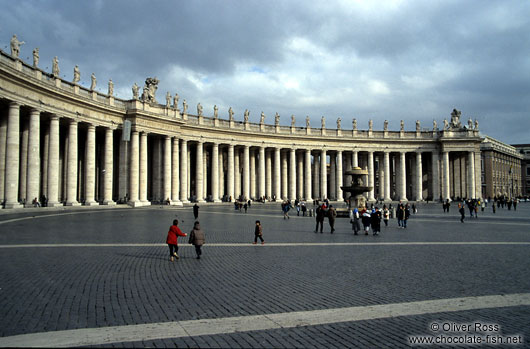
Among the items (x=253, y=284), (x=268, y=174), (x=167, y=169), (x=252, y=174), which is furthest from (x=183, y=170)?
(x=253, y=284)

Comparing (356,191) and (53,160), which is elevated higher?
(53,160)

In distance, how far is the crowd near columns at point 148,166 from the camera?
37.1 metres

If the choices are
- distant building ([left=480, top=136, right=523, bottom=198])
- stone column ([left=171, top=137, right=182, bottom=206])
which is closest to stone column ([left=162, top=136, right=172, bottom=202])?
stone column ([left=171, top=137, right=182, bottom=206])

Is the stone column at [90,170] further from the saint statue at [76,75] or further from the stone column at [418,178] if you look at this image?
the stone column at [418,178]

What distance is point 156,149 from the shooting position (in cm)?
5834

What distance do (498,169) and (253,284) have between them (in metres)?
125

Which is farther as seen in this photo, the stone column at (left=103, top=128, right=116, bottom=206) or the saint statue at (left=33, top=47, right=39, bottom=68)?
the stone column at (left=103, top=128, right=116, bottom=206)

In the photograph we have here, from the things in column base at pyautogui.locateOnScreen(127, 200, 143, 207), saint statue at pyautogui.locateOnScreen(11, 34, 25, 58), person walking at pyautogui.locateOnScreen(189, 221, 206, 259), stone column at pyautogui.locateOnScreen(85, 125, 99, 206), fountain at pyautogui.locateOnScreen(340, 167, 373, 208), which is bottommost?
person walking at pyautogui.locateOnScreen(189, 221, 206, 259)

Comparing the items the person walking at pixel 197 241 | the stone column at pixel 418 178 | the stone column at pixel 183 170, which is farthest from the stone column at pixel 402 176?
the person walking at pixel 197 241

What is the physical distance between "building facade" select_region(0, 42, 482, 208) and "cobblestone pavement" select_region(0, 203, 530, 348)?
2280 cm

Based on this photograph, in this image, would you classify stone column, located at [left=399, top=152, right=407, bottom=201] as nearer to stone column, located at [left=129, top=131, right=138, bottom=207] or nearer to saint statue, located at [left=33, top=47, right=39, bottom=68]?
stone column, located at [left=129, top=131, right=138, bottom=207]

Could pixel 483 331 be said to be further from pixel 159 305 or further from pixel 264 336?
pixel 159 305

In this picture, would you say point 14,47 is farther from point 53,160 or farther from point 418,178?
point 418,178

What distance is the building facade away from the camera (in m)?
36.8
